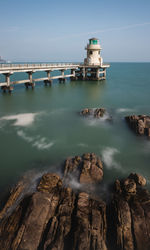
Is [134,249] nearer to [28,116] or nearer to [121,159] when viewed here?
[121,159]

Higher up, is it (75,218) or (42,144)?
(42,144)

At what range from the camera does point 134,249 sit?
5625mm

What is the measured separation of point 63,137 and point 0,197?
23.6 ft

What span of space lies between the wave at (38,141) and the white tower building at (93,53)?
33.8 metres

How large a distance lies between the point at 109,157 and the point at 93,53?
122ft

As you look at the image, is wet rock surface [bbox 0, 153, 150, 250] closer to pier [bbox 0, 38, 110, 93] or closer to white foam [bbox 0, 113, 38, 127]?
white foam [bbox 0, 113, 38, 127]

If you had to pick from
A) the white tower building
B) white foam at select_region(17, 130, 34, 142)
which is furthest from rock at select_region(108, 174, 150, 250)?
the white tower building

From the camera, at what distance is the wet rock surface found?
570 centimetres

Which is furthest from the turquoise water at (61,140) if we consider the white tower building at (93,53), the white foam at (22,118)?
the white tower building at (93,53)

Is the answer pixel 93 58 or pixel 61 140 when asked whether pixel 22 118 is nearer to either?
pixel 61 140

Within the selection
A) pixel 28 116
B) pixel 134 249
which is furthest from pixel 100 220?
pixel 28 116

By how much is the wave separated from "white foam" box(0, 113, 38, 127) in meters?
2.33

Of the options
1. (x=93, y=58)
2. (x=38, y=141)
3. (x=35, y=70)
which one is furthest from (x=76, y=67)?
(x=38, y=141)

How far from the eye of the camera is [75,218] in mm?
6410
